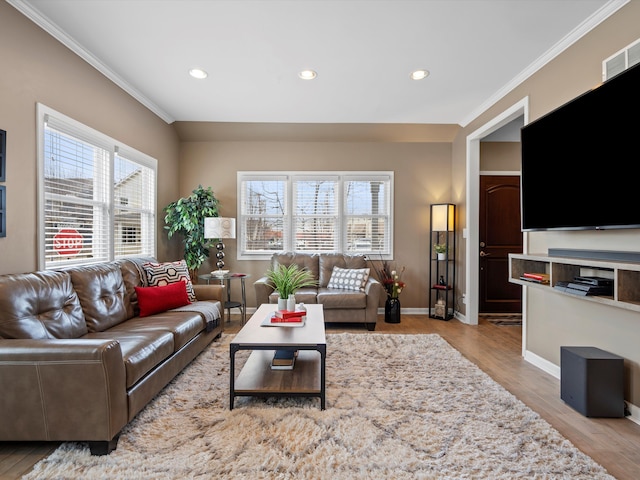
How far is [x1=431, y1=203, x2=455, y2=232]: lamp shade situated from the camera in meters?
4.71

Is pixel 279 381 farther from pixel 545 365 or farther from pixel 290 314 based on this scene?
pixel 545 365

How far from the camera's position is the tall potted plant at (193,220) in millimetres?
4398

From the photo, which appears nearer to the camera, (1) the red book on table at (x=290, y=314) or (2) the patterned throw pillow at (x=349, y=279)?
(1) the red book on table at (x=290, y=314)

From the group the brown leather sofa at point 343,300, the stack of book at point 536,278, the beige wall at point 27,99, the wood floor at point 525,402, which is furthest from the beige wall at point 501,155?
the beige wall at point 27,99

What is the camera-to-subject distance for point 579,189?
7.69 feet

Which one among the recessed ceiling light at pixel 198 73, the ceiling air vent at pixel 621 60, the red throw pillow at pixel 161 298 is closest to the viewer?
the ceiling air vent at pixel 621 60

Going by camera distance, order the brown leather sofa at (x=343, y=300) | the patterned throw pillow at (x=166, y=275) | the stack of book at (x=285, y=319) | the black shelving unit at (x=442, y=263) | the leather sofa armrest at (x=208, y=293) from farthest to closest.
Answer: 1. the black shelving unit at (x=442, y=263)
2. the brown leather sofa at (x=343, y=300)
3. the leather sofa armrest at (x=208, y=293)
4. the patterned throw pillow at (x=166, y=275)
5. the stack of book at (x=285, y=319)

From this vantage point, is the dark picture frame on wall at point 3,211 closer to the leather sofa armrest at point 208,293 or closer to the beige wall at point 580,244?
the leather sofa armrest at point 208,293

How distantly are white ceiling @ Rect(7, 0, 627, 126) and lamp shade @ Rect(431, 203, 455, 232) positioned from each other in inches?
54.3

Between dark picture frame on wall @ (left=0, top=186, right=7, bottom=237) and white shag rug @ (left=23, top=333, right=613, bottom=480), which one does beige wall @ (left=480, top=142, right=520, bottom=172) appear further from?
dark picture frame on wall @ (left=0, top=186, right=7, bottom=237)

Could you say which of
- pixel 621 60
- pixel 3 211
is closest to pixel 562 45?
pixel 621 60

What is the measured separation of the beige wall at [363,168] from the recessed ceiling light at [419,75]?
1733mm

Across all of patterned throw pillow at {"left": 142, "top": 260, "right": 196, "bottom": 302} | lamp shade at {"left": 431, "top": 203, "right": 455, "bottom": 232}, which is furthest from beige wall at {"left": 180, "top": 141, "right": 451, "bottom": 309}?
patterned throw pillow at {"left": 142, "top": 260, "right": 196, "bottom": 302}

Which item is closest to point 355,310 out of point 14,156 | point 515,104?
point 515,104
